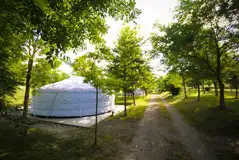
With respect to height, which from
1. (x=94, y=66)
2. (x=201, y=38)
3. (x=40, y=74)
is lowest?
(x=40, y=74)

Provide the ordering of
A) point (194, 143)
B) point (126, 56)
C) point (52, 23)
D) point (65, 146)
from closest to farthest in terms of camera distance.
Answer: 1. point (52, 23)
2. point (65, 146)
3. point (194, 143)
4. point (126, 56)

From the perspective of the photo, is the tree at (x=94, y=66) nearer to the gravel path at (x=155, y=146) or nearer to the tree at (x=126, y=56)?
the gravel path at (x=155, y=146)

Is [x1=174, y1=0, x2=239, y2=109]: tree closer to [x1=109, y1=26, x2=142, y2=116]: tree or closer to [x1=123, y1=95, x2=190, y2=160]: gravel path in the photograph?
[x1=109, y1=26, x2=142, y2=116]: tree

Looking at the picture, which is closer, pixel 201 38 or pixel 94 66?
pixel 94 66

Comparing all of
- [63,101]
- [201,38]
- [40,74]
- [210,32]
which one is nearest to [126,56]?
[201,38]

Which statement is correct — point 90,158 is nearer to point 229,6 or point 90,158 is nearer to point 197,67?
point 229,6

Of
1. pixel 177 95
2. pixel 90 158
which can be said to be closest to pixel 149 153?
pixel 90 158

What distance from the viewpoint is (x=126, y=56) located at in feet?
34.9

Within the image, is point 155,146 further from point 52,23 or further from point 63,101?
point 63,101

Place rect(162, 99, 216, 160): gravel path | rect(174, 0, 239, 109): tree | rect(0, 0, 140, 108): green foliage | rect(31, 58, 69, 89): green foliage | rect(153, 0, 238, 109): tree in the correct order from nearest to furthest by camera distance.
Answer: rect(0, 0, 140, 108): green foliage, rect(162, 99, 216, 160): gravel path, rect(31, 58, 69, 89): green foliage, rect(174, 0, 239, 109): tree, rect(153, 0, 238, 109): tree

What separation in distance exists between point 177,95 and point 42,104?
22.1 m

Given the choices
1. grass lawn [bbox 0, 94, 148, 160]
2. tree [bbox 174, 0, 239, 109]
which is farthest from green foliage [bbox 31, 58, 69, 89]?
tree [bbox 174, 0, 239, 109]

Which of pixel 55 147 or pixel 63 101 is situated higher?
pixel 63 101

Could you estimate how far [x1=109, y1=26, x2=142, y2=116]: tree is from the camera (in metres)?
10.6
